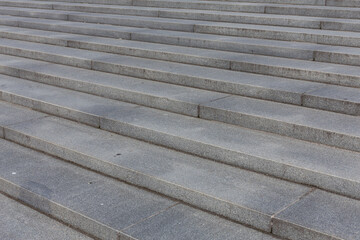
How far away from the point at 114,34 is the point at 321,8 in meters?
3.79

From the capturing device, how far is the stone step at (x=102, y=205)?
3941 mm

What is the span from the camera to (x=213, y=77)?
646cm

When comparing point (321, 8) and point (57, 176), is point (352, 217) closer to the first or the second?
point (57, 176)

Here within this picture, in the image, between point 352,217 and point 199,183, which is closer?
point 352,217

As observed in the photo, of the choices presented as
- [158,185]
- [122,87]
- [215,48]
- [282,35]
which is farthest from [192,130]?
[282,35]

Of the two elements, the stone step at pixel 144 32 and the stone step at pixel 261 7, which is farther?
the stone step at pixel 261 7

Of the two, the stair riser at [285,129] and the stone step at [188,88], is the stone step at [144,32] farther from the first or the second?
the stair riser at [285,129]

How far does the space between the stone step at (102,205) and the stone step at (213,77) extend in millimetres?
1541

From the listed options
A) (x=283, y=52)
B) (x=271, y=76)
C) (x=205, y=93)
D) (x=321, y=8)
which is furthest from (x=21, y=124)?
(x=321, y=8)

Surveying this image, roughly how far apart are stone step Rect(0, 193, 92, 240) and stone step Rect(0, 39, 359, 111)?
281 cm

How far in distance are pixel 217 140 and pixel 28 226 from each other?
201cm

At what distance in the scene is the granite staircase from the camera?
410 cm

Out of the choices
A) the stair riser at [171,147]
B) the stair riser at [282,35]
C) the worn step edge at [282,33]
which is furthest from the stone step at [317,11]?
the stair riser at [171,147]

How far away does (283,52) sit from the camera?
23.2 feet
